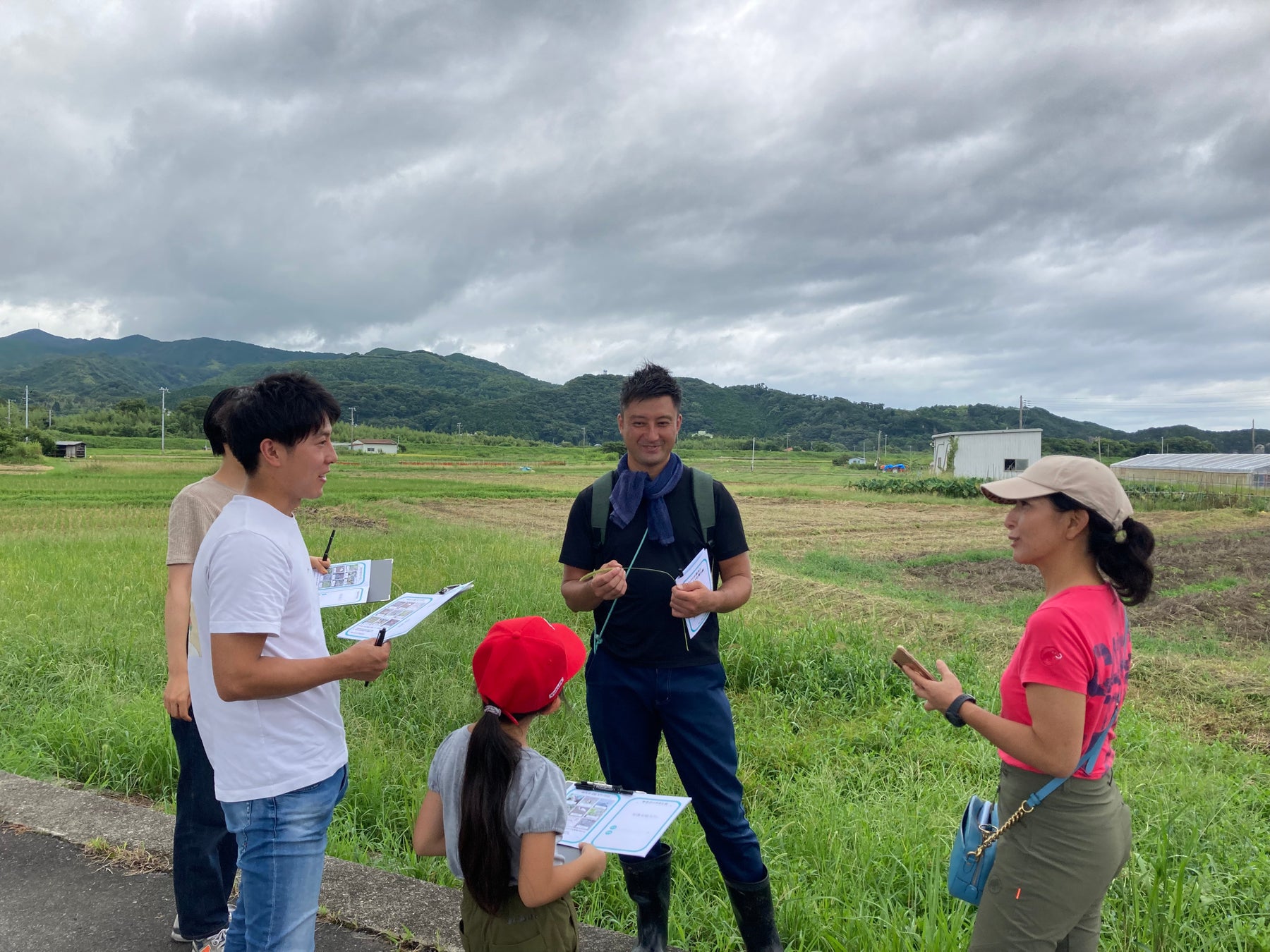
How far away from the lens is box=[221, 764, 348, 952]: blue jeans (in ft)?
5.51

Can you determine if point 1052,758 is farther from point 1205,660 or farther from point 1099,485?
point 1205,660

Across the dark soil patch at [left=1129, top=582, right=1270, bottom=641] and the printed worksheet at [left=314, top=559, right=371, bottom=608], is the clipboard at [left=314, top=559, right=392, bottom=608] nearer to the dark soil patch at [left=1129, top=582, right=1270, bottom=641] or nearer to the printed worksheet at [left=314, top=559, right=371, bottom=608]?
the printed worksheet at [left=314, top=559, right=371, bottom=608]

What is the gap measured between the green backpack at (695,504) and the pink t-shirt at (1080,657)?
1.00m

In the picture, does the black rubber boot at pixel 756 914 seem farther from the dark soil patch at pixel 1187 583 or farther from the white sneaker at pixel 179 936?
the dark soil patch at pixel 1187 583

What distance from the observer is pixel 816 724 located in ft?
15.7

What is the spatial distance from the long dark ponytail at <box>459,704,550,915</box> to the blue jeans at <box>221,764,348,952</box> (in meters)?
0.42

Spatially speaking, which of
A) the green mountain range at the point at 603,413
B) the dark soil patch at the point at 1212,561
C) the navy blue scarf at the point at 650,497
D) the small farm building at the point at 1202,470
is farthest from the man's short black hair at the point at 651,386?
the green mountain range at the point at 603,413

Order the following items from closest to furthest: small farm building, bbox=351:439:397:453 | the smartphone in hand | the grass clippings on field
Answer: the smartphone in hand < the grass clippings on field < small farm building, bbox=351:439:397:453

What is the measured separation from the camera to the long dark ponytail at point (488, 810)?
153cm

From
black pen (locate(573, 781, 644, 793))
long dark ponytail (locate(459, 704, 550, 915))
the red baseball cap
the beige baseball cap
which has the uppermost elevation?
the beige baseball cap

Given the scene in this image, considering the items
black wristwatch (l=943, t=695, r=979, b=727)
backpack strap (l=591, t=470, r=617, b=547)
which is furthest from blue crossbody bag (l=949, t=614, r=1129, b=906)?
backpack strap (l=591, t=470, r=617, b=547)

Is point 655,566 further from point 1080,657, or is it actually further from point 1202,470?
point 1202,470

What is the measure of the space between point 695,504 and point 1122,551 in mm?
1191

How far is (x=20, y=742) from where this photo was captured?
3969mm
